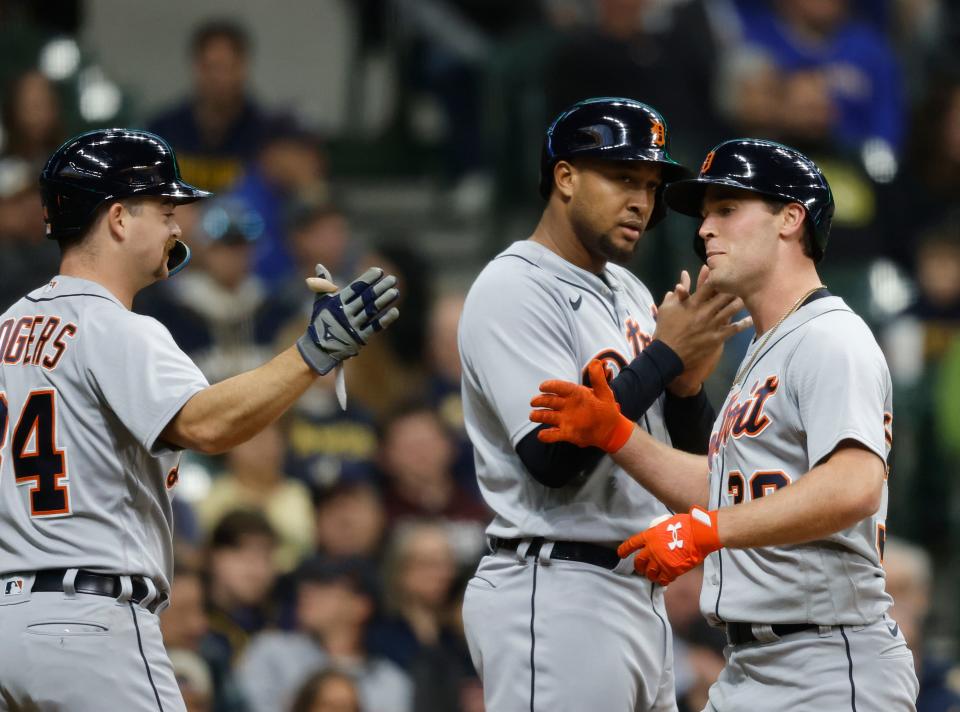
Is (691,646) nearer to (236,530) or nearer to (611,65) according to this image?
(236,530)

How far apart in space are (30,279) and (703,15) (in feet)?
15.2

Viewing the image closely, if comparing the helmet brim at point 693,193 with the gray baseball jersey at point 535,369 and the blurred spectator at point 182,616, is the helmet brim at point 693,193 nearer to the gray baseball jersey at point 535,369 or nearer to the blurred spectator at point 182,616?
the gray baseball jersey at point 535,369

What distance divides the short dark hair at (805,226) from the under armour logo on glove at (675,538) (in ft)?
2.61

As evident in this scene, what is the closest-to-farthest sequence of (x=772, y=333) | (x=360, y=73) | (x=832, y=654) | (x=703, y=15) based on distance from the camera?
(x=832, y=654) → (x=772, y=333) → (x=703, y=15) → (x=360, y=73)

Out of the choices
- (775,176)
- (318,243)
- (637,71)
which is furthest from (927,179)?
(775,176)

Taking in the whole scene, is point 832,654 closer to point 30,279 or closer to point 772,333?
point 772,333

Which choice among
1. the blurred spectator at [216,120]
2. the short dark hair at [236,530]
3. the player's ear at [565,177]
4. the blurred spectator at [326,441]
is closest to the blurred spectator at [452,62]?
the blurred spectator at [216,120]

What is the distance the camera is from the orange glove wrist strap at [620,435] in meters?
3.65

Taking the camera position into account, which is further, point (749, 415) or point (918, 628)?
point (918, 628)

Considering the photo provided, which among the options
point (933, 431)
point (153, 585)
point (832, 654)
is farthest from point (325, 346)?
point (933, 431)

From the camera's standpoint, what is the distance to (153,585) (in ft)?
11.9

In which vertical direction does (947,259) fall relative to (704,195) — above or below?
below

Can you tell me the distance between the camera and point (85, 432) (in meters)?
3.57

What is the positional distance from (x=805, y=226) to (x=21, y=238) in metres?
4.86
